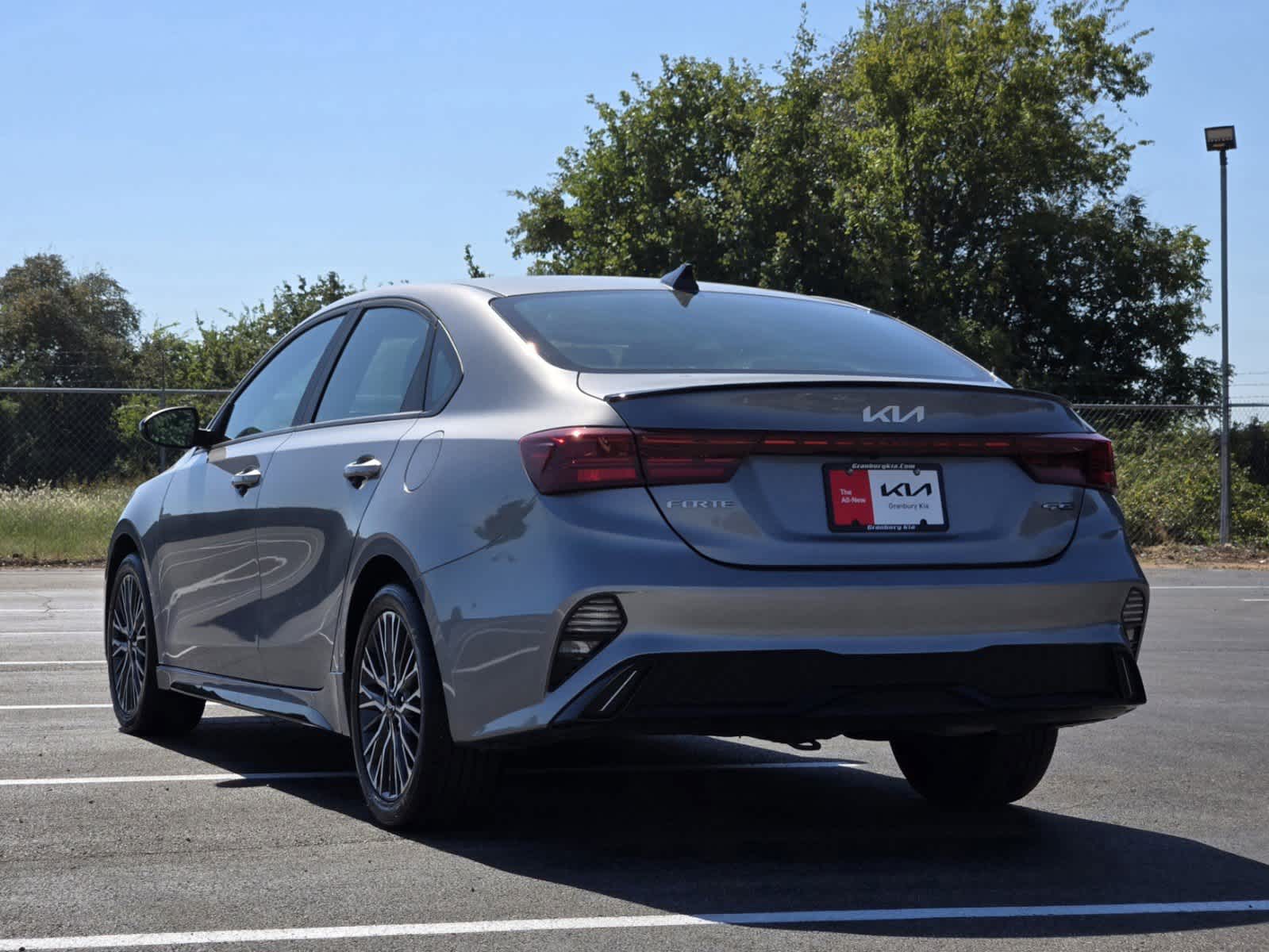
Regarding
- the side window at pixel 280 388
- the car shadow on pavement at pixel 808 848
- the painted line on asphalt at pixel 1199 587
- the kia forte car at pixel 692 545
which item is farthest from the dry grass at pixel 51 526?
the kia forte car at pixel 692 545

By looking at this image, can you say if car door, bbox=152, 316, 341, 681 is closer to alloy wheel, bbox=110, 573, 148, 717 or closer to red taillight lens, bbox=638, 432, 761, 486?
alloy wheel, bbox=110, 573, 148, 717

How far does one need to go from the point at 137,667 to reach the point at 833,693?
Answer: 400cm

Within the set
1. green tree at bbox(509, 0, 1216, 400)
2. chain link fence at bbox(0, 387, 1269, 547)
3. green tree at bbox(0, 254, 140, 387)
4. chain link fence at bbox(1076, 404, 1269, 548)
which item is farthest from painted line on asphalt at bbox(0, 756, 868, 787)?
green tree at bbox(0, 254, 140, 387)

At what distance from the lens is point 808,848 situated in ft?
17.1

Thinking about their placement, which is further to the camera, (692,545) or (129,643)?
(129,643)

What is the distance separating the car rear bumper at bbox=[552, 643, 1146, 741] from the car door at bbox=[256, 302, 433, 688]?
1147 mm

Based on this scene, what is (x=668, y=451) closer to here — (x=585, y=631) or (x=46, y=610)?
(x=585, y=631)

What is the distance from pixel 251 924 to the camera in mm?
4207

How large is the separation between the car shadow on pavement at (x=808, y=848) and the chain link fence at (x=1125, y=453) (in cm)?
1508

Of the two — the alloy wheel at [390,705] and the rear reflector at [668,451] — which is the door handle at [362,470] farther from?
the rear reflector at [668,451]

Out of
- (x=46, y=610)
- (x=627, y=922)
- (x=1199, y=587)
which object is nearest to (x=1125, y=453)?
(x=1199, y=587)

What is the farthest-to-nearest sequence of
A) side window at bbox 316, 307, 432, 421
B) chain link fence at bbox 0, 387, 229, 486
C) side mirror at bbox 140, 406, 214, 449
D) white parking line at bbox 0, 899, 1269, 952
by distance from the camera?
chain link fence at bbox 0, 387, 229, 486 → side mirror at bbox 140, 406, 214, 449 → side window at bbox 316, 307, 432, 421 → white parking line at bbox 0, 899, 1269, 952

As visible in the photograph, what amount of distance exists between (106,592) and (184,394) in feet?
47.9

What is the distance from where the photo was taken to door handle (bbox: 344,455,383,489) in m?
5.51
